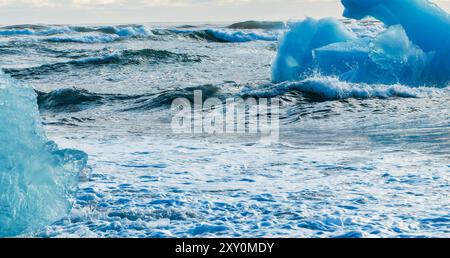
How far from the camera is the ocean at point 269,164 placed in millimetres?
4207

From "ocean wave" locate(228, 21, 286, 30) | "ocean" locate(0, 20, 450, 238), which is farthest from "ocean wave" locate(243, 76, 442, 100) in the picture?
"ocean wave" locate(228, 21, 286, 30)

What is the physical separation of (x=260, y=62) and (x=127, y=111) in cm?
885

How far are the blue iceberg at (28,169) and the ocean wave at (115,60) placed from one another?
12.0m

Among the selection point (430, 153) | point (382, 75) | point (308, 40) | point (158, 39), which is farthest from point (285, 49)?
point (158, 39)

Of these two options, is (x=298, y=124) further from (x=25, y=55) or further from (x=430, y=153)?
(x=25, y=55)

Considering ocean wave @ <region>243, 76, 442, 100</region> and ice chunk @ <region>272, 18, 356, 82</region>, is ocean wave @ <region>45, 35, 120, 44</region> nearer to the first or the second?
ice chunk @ <region>272, 18, 356, 82</region>

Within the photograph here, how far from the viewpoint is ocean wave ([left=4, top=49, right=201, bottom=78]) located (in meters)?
16.6

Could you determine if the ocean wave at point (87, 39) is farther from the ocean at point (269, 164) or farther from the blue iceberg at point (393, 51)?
the blue iceberg at point (393, 51)

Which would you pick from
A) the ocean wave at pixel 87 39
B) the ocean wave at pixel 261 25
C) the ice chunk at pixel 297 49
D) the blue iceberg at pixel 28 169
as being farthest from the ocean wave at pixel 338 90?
the ocean wave at pixel 261 25

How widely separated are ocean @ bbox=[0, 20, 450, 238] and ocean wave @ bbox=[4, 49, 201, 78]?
4.19 m

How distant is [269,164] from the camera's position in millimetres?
5895

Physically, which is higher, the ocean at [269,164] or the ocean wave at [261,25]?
the ocean wave at [261,25]

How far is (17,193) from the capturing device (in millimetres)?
4004

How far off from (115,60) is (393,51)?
29.1ft
